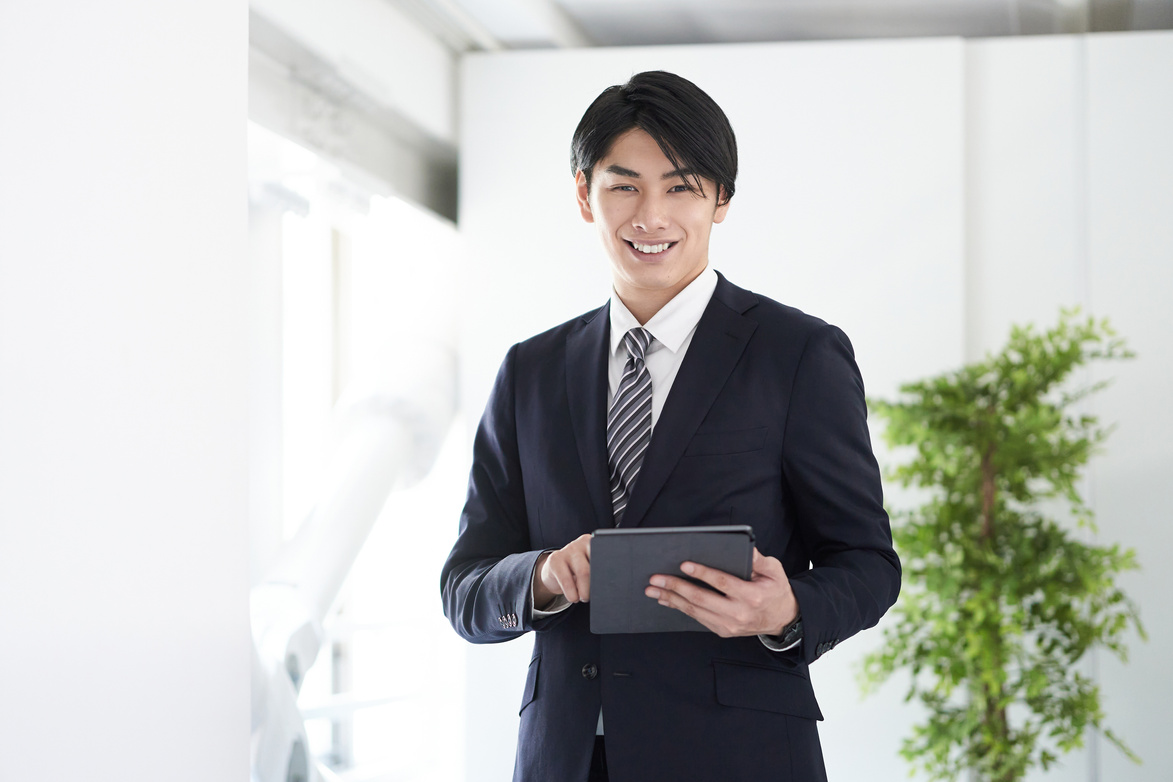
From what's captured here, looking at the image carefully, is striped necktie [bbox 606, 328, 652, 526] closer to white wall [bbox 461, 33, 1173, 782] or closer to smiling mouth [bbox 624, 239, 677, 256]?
smiling mouth [bbox 624, 239, 677, 256]

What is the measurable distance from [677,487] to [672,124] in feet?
1.75

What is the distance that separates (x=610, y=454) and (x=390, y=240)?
271cm

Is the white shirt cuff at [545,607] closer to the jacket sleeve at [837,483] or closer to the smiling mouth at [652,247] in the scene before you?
the jacket sleeve at [837,483]

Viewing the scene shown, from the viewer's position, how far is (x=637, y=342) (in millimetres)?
1638

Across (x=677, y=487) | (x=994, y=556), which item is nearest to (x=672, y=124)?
(x=677, y=487)

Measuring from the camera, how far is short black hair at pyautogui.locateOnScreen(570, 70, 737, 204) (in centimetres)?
155

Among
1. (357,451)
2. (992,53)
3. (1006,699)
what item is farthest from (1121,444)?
(357,451)

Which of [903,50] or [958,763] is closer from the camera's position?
[958,763]

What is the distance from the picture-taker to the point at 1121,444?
3.73 meters

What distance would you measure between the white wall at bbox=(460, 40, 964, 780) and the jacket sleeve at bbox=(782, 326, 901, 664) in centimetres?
231

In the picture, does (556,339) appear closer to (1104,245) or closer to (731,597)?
(731,597)

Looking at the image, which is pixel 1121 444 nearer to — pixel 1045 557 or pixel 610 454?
pixel 1045 557

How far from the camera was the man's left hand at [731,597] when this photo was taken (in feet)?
4.26

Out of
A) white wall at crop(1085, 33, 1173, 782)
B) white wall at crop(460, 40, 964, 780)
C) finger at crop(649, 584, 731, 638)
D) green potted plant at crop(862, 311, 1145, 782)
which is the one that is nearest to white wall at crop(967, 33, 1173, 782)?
white wall at crop(1085, 33, 1173, 782)
